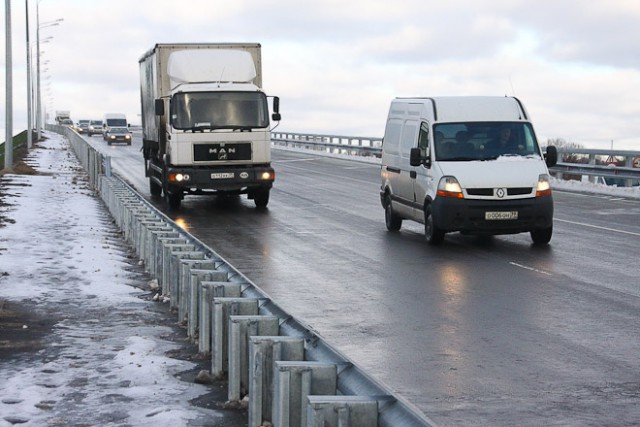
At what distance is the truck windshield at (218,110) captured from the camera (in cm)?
2475

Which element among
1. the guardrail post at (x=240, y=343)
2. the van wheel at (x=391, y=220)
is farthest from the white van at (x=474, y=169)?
the guardrail post at (x=240, y=343)

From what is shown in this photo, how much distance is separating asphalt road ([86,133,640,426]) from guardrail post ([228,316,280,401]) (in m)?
1.19

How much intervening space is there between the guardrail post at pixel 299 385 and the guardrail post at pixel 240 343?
1.35 m

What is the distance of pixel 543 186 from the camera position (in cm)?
1745

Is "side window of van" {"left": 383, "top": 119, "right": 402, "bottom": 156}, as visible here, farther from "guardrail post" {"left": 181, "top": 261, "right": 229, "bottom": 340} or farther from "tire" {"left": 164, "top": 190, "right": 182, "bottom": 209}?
"guardrail post" {"left": 181, "top": 261, "right": 229, "bottom": 340}

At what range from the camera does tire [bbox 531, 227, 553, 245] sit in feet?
58.5

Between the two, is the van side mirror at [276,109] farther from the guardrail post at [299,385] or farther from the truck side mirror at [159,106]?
the guardrail post at [299,385]

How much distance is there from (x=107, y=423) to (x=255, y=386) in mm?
1037

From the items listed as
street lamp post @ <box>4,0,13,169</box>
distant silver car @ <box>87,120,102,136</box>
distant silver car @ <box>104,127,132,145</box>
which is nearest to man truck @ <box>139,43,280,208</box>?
street lamp post @ <box>4,0,13,169</box>

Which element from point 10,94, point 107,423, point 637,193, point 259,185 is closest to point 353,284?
point 107,423

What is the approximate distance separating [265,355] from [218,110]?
19.0 meters

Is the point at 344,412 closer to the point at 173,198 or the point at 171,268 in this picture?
the point at 171,268

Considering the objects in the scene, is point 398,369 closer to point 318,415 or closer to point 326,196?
point 318,415

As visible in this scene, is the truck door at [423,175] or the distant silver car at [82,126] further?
the distant silver car at [82,126]
